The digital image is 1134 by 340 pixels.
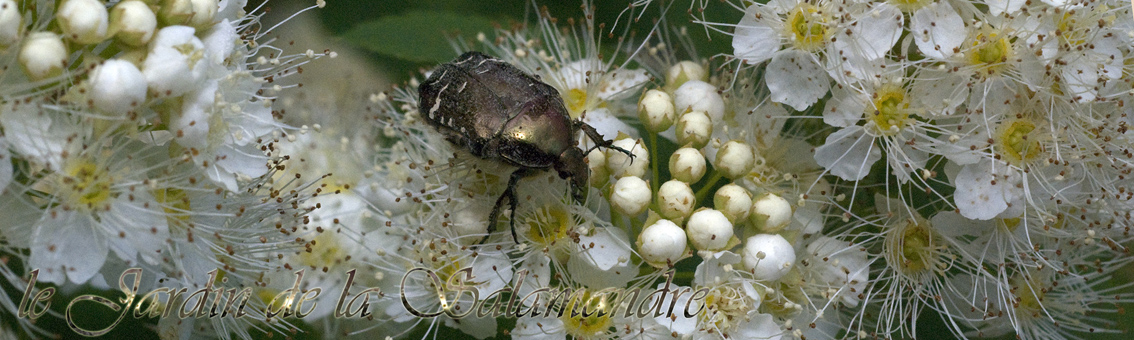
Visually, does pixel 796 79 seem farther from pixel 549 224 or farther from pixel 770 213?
pixel 549 224

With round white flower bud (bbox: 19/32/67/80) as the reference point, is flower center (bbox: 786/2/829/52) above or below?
below

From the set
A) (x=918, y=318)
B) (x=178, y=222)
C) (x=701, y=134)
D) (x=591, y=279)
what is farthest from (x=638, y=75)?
(x=178, y=222)

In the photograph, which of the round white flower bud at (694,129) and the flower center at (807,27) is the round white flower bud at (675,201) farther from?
the flower center at (807,27)

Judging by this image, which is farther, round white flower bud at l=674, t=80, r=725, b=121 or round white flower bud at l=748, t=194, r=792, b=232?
round white flower bud at l=674, t=80, r=725, b=121

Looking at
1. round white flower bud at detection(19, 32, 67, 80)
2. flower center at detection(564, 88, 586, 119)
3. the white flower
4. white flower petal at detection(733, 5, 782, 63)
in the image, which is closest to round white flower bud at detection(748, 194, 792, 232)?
white flower petal at detection(733, 5, 782, 63)

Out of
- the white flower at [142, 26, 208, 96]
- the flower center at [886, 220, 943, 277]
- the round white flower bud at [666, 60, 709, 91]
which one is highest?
the white flower at [142, 26, 208, 96]

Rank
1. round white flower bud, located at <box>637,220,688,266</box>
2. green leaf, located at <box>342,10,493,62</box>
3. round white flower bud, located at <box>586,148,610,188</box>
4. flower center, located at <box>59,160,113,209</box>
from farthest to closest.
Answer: green leaf, located at <box>342,10,493,62</box> → round white flower bud, located at <box>586,148,610,188</box> → round white flower bud, located at <box>637,220,688,266</box> → flower center, located at <box>59,160,113,209</box>

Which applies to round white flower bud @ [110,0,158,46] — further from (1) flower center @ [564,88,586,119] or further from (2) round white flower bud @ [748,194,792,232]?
(2) round white flower bud @ [748,194,792,232]

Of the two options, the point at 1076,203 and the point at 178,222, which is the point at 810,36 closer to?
the point at 1076,203
